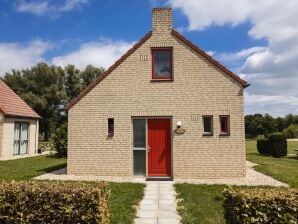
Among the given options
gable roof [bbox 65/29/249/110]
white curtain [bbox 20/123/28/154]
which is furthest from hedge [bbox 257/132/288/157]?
white curtain [bbox 20/123/28/154]

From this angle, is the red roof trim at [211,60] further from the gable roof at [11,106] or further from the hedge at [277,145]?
the gable roof at [11,106]

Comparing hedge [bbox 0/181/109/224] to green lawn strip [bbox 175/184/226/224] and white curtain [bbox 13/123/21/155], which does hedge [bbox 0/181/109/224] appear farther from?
white curtain [bbox 13/123/21/155]

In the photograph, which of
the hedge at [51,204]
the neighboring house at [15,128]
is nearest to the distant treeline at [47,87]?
the neighboring house at [15,128]

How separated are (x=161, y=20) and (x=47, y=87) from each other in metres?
46.5

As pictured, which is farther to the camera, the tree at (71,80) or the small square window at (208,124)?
the tree at (71,80)

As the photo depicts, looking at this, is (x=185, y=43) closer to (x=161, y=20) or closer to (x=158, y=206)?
(x=161, y=20)

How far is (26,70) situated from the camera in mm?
58750

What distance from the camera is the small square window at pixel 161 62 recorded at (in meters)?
15.1

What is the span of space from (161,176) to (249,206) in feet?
29.7

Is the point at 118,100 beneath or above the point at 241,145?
above

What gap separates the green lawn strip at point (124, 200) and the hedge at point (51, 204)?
1.53 m

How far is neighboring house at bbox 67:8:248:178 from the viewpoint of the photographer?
14578 millimetres

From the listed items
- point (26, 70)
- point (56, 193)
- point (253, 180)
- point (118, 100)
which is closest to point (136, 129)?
point (118, 100)

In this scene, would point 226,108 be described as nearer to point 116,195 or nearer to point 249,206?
point 116,195
